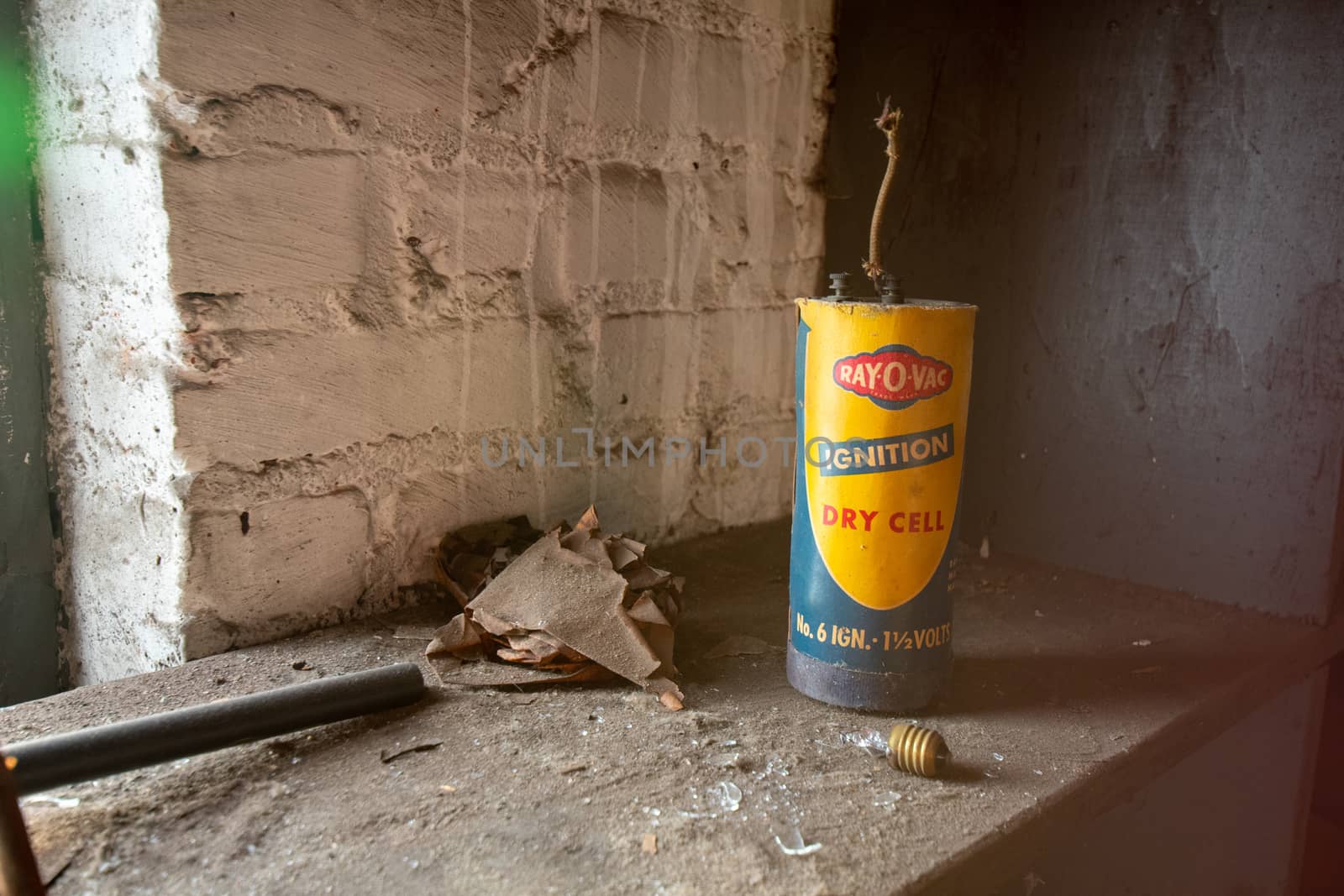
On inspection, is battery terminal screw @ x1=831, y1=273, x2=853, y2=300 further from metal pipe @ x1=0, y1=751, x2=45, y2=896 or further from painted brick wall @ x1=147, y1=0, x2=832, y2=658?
metal pipe @ x1=0, y1=751, x2=45, y2=896

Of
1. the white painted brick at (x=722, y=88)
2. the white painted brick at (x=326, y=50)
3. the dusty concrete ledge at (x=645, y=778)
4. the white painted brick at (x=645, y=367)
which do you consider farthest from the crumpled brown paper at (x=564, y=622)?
the white painted brick at (x=722, y=88)

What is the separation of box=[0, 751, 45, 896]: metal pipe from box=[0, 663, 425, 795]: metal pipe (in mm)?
85

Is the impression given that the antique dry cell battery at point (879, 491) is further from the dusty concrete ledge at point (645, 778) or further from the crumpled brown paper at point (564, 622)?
the crumpled brown paper at point (564, 622)

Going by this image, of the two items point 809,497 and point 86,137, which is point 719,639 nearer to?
point 809,497

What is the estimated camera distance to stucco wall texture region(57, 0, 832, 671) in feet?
3.32

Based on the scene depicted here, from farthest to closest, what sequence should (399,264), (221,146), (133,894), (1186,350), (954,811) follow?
(1186,350) < (399,264) < (221,146) < (954,811) < (133,894)

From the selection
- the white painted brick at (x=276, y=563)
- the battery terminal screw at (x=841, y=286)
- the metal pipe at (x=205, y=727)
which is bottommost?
the metal pipe at (x=205, y=727)

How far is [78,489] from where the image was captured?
1169 millimetres

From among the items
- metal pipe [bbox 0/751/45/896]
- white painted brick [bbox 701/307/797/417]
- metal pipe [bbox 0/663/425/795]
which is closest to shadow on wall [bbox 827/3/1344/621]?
white painted brick [bbox 701/307/797/417]

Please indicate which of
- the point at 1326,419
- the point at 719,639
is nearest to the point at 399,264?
the point at 719,639

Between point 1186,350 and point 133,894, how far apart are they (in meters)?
1.26

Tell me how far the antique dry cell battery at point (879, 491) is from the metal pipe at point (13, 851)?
0.66 metres

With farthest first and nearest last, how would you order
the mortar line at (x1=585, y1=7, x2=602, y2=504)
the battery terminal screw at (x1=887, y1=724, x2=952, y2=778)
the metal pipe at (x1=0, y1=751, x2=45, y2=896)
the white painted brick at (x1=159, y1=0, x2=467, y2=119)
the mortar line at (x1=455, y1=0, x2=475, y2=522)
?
the mortar line at (x1=585, y1=7, x2=602, y2=504) < the mortar line at (x1=455, y1=0, x2=475, y2=522) < the white painted brick at (x1=159, y1=0, x2=467, y2=119) < the battery terminal screw at (x1=887, y1=724, x2=952, y2=778) < the metal pipe at (x1=0, y1=751, x2=45, y2=896)

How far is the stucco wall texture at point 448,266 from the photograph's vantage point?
1.01 meters
